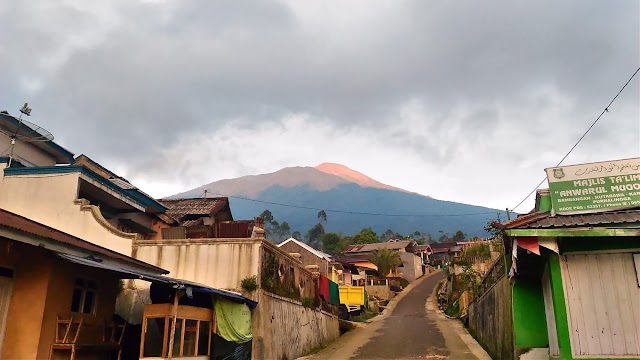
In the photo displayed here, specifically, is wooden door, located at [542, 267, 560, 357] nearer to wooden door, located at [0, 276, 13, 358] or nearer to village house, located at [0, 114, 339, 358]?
village house, located at [0, 114, 339, 358]

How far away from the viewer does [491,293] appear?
18359 millimetres

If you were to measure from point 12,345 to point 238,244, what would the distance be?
8.42 metres

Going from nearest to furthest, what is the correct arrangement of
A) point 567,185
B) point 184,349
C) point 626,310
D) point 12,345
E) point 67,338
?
point 626,310 < point 567,185 < point 12,345 < point 67,338 < point 184,349

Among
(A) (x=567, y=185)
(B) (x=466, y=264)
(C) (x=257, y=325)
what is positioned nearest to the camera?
(A) (x=567, y=185)

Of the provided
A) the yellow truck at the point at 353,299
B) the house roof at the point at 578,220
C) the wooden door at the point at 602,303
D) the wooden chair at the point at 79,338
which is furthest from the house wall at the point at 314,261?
the wooden door at the point at 602,303

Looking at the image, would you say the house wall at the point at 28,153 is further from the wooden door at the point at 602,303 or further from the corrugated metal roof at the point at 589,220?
the wooden door at the point at 602,303

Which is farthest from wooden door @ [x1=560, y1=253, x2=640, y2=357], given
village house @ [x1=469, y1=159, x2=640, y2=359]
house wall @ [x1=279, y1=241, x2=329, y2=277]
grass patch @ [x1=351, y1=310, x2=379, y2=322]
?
house wall @ [x1=279, y1=241, x2=329, y2=277]

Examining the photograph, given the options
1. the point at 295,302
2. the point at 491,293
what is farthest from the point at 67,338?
the point at 491,293

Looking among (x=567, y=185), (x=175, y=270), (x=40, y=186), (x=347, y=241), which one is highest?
(x=347, y=241)

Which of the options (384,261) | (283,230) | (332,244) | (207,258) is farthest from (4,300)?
(283,230)

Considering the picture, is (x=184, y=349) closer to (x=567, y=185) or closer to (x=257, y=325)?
Answer: (x=257, y=325)

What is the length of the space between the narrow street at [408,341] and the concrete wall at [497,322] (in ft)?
2.57

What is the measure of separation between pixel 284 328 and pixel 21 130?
15619 millimetres

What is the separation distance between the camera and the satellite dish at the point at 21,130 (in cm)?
2109
